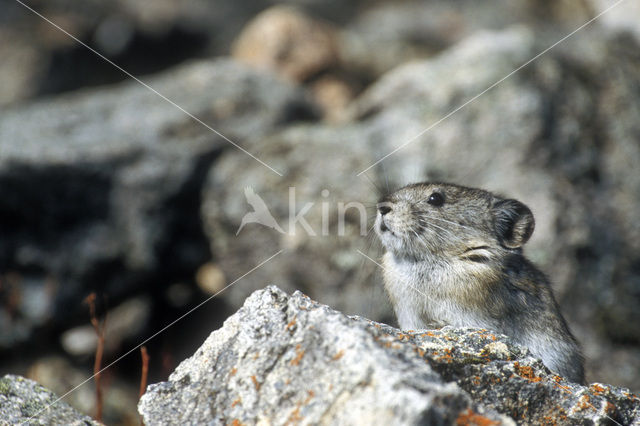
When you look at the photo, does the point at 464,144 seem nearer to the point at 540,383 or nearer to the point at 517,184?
the point at 517,184

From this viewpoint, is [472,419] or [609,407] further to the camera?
[609,407]

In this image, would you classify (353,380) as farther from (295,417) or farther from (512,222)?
(512,222)

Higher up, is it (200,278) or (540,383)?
(200,278)

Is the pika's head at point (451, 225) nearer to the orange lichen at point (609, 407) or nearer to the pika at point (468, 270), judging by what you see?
the pika at point (468, 270)

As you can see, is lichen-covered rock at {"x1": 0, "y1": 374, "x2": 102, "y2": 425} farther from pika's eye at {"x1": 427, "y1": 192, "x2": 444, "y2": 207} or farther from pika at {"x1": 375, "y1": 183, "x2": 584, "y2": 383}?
pika's eye at {"x1": 427, "y1": 192, "x2": 444, "y2": 207}

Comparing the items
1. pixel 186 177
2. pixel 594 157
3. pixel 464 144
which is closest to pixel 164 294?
pixel 186 177

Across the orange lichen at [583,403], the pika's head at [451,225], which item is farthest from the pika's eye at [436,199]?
Result: the orange lichen at [583,403]

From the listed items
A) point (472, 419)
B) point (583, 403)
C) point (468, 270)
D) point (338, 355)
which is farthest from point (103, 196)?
point (472, 419)
